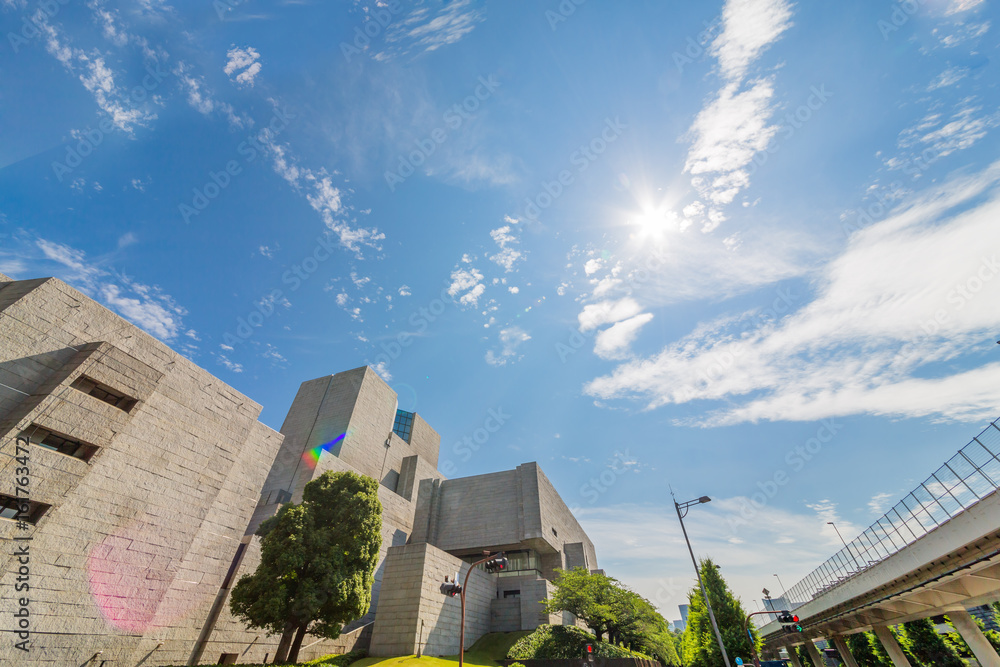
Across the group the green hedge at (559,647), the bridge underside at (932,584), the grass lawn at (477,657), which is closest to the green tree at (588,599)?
the green hedge at (559,647)

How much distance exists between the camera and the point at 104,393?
18.4m

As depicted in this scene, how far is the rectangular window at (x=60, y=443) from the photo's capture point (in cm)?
1549

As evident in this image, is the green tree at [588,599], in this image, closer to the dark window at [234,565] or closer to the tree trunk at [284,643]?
the tree trunk at [284,643]

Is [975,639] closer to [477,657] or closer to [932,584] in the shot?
[932,584]

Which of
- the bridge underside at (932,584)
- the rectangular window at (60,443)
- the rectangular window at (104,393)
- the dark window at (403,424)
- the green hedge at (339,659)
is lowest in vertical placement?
the green hedge at (339,659)

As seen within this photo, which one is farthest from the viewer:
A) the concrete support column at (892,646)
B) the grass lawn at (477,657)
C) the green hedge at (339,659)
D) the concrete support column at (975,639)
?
the concrete support column at (892,646)

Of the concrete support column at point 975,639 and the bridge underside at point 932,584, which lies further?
the concrete support column at point 975,639

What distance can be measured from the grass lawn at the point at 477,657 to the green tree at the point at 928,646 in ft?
107

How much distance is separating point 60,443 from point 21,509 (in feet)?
8.92

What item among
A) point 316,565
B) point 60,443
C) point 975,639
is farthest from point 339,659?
point 975,639

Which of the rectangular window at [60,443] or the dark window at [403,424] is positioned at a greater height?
the dark window at [403,424]

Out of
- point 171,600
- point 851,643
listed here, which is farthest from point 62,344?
point 851,643

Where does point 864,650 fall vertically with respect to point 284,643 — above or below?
above

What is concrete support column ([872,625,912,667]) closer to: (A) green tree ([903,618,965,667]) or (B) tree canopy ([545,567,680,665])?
(A) green tree ([903,618,965,667])
